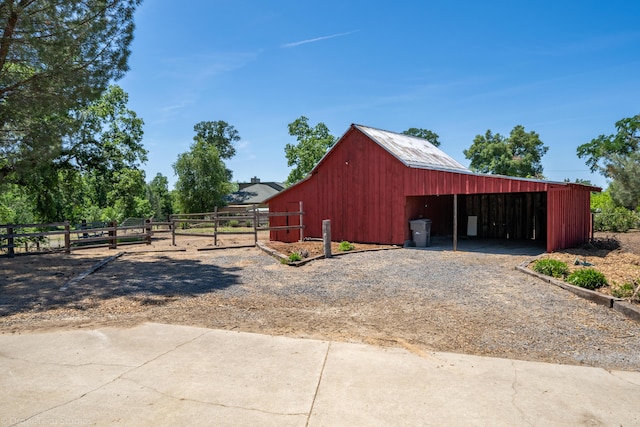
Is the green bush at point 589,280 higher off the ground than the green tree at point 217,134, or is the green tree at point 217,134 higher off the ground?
the green tree at point 217,134

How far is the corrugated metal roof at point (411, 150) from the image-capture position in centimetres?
1566

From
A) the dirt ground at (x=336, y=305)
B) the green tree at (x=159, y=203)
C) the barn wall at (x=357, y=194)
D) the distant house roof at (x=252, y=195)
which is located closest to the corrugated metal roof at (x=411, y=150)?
the barn wall at (x=357, y=194)

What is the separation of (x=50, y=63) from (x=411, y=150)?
45.1 feet

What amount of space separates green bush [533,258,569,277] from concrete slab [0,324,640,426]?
4.91 m

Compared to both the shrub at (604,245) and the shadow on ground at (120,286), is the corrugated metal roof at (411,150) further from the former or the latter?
the shadow on ground at (120,286)

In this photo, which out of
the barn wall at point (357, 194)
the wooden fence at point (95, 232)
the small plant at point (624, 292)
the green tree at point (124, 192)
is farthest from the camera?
the green tree at point (124, 192)

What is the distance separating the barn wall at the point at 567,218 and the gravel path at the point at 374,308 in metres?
3.22

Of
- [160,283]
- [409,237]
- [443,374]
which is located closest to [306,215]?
[409,237]

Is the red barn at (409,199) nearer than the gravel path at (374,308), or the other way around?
the gravel path at (374,308)

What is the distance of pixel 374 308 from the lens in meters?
Result: 6.47

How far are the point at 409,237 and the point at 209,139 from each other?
204 ft

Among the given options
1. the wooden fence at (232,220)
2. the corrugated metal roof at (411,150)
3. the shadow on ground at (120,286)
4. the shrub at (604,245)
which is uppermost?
the corrugated metal roof at (411,150)

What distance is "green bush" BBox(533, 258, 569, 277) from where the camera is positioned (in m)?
8.36

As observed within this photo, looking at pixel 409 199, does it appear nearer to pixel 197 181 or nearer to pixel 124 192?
pixel 124 192
